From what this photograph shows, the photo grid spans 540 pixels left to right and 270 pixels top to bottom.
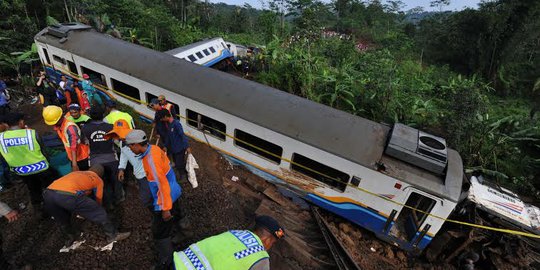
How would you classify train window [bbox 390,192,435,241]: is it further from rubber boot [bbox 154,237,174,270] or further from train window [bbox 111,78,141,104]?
train window [bbox 111,78,141,104]

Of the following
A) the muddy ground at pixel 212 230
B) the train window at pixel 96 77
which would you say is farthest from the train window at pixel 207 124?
the train window at pixel 96 77

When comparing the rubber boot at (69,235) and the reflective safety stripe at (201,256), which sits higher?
the reflective safety stripe at (201,256)

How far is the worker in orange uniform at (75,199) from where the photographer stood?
4.06m

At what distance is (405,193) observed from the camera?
5785 mm

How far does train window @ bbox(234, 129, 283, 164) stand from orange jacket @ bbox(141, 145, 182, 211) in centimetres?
332

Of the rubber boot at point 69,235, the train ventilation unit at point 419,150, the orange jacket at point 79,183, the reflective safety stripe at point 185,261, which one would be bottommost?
the rubber boot at point 69,235

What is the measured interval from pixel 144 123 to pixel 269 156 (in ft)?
14.9

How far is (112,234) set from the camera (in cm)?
480

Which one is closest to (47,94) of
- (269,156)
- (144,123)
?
(144,123)

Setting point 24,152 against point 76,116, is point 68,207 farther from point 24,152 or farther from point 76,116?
point 76,116

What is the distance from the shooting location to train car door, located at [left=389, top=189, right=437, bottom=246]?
5.77 metres

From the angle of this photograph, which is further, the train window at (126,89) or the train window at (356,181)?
the train window at (126,89)

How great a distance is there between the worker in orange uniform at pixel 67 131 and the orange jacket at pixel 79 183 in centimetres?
90

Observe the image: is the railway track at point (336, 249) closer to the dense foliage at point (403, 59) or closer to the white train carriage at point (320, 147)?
the white train carriage at point (320, 147)
